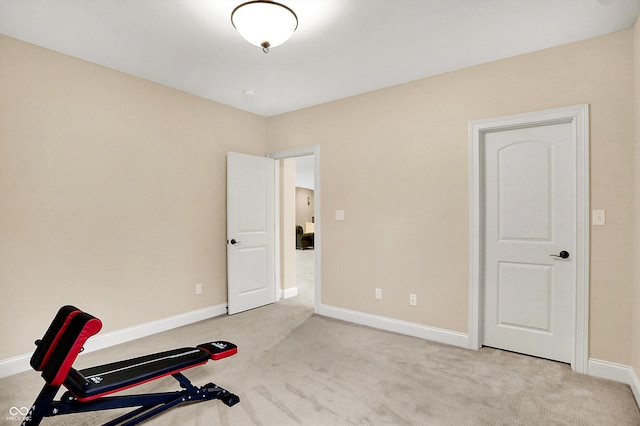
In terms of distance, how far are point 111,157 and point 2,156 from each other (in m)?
0.79

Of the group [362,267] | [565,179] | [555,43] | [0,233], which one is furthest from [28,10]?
[565,179]

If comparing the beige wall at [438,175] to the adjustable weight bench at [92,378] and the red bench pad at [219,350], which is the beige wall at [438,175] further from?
the adjustable weight bench at [92,378]

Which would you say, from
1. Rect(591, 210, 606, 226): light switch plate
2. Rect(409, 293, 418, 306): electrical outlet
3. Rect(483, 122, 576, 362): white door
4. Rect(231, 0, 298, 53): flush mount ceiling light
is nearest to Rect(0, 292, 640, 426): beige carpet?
Rect(483, 122, 576, 362): white door

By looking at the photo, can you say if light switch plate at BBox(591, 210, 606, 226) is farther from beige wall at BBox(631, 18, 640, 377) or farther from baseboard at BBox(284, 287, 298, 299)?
baseboard at BBox(284, 287, 298, 299)

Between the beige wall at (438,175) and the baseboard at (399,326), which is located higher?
the beige wall at (438,175)

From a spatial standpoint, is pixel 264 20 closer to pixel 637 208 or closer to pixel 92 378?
pixel 92 378

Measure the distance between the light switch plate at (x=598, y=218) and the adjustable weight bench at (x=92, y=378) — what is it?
2.95 m

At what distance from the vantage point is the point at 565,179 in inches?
112

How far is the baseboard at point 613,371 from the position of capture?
245 cm

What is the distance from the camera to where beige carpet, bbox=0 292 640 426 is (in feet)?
6.90

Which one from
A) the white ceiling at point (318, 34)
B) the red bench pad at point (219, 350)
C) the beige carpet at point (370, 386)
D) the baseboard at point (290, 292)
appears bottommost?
the beige carpet at point (370, 386)

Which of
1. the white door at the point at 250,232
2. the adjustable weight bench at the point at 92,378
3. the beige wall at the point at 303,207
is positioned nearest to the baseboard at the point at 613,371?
the adjustable weight bench at the point at 92,378

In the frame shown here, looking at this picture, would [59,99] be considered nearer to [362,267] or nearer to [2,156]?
[2,156]

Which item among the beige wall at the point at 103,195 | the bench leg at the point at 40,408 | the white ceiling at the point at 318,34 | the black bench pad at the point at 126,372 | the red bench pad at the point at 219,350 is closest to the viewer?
the bench leg at the point at 40,408
